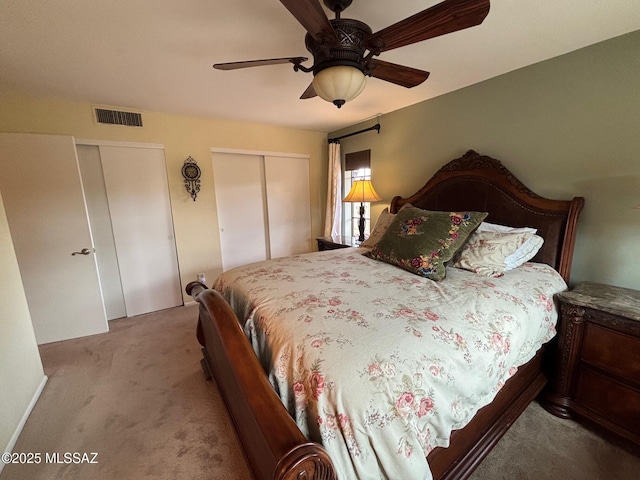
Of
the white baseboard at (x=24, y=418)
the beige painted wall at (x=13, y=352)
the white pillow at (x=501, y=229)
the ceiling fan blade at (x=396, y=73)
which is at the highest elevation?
the ceiling fan blade at (x=396, y=73)

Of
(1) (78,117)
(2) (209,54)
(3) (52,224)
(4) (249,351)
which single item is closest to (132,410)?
(4) (249,351)

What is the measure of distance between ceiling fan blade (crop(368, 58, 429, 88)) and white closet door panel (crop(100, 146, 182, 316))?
8.77 ft

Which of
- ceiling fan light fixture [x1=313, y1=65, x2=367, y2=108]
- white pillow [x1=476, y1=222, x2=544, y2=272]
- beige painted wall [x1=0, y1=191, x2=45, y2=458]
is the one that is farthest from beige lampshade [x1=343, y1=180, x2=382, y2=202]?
beige painted wall [x1=0, y1=191, x2=45, y2=458]

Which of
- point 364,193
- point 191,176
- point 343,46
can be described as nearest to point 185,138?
point 191,176

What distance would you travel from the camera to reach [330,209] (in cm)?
397

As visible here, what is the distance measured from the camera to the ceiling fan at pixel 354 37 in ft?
3.30

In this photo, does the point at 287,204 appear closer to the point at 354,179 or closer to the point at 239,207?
the point at 239,207

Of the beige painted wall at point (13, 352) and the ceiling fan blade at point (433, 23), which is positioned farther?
the beige painted wall at point (13, 352)

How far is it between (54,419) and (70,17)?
93.3 inches

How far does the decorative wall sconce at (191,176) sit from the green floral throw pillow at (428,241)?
2.45 m

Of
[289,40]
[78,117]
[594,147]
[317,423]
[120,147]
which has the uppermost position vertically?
[289,40]

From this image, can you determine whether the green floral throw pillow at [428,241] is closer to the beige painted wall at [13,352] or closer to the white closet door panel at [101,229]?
the beige painted wall at [13,352]

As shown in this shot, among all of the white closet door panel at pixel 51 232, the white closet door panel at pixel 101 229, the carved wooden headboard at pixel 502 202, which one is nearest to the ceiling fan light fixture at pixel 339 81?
the carved wooden headboard at pixel 502 202

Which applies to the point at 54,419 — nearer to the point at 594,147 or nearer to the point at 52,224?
the point at 52,224
